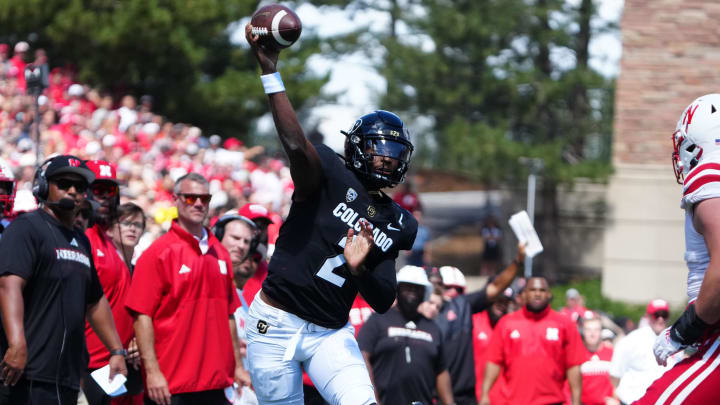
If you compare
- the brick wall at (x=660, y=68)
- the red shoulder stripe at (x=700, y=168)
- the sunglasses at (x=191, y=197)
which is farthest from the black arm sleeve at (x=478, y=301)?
the brick wall at (x=660, y=68)

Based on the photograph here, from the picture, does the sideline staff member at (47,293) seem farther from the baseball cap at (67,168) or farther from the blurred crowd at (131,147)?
the blurred crowd at (131,147)

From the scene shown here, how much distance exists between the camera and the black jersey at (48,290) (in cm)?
588

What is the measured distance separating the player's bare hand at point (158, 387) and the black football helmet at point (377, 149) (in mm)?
2199

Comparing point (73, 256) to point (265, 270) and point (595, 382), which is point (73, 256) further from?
point (595, 382)

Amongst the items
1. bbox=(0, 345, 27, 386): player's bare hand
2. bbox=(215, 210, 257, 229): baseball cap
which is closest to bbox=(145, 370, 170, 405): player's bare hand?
→ bbox=(0, 345, 27, 386): player's bare hand

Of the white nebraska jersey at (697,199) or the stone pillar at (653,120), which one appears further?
the stone pillar at (653,120)

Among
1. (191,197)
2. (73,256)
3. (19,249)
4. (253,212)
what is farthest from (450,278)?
(19,249)

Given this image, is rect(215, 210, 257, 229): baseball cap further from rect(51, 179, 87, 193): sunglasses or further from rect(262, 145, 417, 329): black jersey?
rect(262, 145, 417, 329): black jersey

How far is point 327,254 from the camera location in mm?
5305

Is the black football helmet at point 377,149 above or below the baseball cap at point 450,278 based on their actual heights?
above

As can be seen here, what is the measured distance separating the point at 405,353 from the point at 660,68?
1918cm

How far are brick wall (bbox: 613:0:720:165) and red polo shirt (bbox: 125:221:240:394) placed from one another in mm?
20462

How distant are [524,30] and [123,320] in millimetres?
22466

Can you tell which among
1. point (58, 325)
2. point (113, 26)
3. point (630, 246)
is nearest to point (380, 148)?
point (58, 325)
